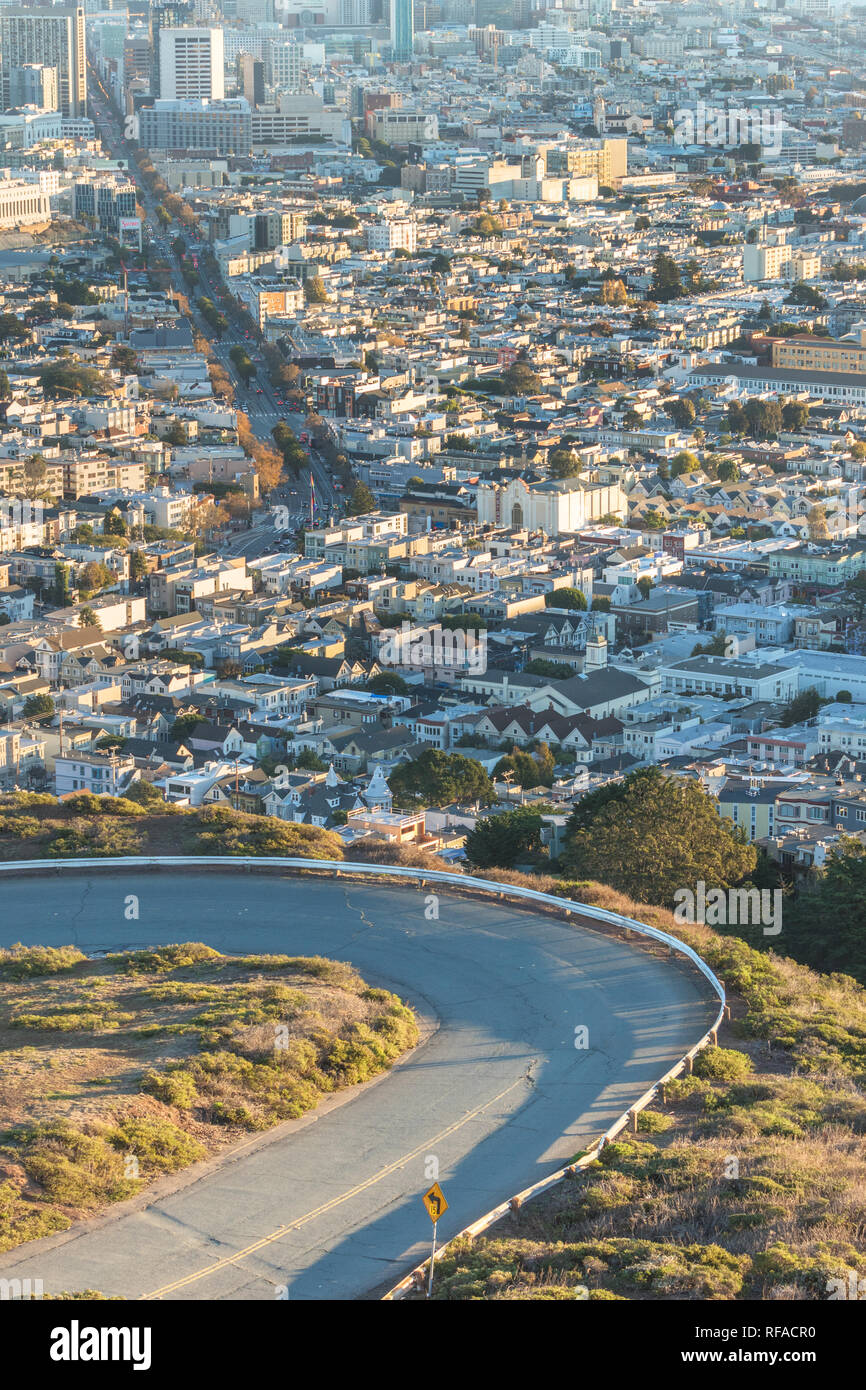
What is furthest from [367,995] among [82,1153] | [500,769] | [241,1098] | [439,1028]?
[500,769]

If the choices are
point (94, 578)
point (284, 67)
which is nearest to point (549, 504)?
point (94, 578)

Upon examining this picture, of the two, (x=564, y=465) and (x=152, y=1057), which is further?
(x=564, y=465)

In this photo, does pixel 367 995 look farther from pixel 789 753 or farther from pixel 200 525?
pixel 200 525

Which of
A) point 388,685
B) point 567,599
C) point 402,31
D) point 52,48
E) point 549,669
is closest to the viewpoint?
point 388,685

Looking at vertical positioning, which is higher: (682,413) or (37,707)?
(682,413)

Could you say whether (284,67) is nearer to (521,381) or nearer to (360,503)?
(521,381)

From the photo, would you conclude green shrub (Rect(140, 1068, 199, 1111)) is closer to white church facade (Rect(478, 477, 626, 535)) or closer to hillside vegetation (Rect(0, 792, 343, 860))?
hillside vegetation (Rect(0, 792, 343, 860))
